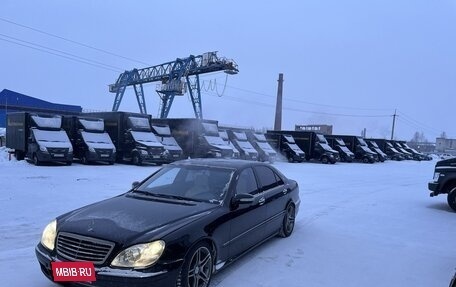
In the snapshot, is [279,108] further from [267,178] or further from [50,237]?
[50,237]

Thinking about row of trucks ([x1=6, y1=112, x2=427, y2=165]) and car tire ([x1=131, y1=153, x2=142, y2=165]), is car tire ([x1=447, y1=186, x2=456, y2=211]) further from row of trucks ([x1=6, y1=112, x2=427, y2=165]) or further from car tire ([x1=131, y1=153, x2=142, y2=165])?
car tire ([x1=131, y1=153, x2=142, y2=165])

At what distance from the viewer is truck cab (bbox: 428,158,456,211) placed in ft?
31.8

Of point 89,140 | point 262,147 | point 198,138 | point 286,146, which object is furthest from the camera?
point 286,146

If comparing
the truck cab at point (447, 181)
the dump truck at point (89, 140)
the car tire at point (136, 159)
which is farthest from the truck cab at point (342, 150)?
the truck cab at point (447, 181)

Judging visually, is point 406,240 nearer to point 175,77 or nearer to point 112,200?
point 112,200

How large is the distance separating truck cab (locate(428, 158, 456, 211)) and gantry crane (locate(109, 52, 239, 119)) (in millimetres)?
36973

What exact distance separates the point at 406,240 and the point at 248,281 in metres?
3.75

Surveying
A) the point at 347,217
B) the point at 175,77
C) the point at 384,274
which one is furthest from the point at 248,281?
the point at 175,77

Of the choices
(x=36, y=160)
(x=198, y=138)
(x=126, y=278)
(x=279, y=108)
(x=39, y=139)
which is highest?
(x=279, y=108)

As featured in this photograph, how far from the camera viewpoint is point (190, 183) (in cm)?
504

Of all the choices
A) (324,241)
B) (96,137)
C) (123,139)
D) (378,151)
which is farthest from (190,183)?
(378,151)

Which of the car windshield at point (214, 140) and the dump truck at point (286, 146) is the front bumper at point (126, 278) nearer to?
the car windshield at point (214, 140)

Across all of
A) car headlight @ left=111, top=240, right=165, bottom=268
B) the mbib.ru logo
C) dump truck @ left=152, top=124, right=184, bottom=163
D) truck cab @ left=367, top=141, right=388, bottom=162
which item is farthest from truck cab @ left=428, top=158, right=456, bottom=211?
truck cab @ left=367, top=141, right=388, bottom=162

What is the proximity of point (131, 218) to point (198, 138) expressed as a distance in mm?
19079
